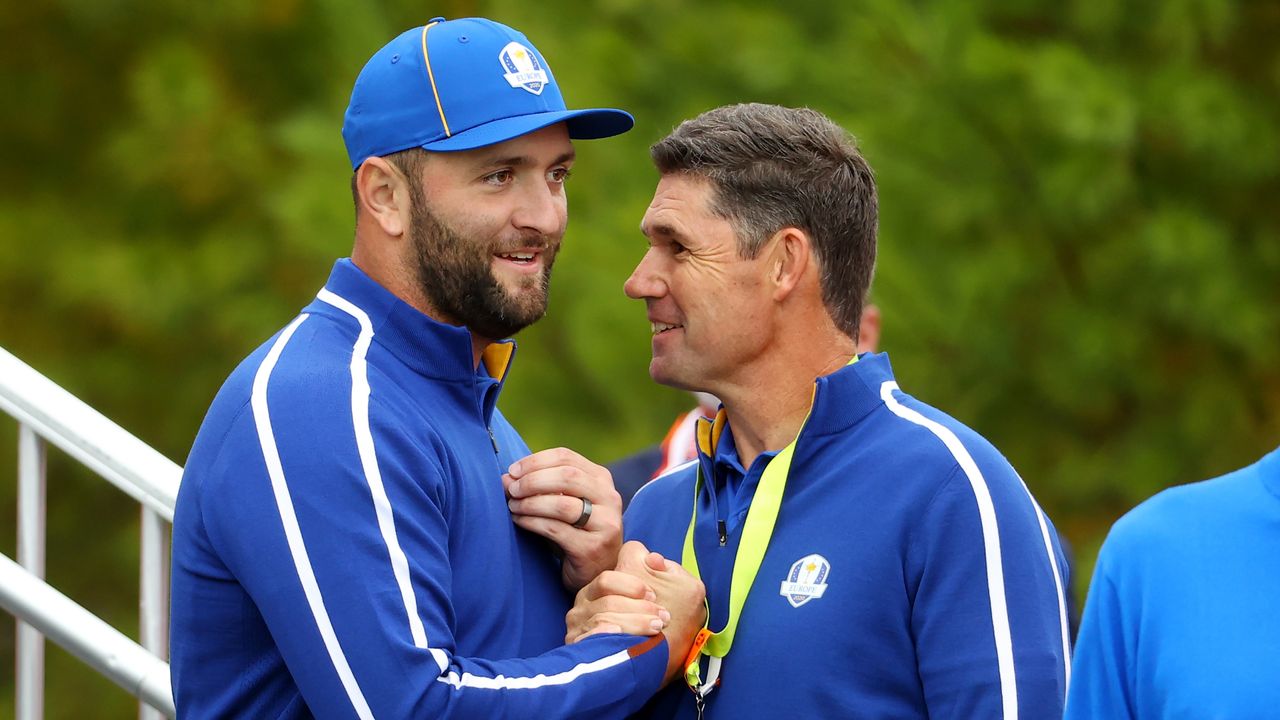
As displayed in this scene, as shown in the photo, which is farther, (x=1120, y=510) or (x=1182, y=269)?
(x=1120, y=510)

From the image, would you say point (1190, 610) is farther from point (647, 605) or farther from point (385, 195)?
point (385, 195)

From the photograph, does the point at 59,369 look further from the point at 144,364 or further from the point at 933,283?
the point at 933,283

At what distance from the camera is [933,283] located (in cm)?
721

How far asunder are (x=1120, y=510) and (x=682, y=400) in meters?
2.16

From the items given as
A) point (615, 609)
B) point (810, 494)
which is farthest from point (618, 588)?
point (810, 494)

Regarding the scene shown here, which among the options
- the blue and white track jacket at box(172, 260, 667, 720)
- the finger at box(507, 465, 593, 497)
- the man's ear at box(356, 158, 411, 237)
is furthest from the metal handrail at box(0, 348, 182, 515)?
the finger at box(507, 465, 593, 497)

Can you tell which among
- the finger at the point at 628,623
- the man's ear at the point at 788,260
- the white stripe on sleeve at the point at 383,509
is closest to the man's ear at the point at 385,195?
the white stripe on sleeve at the point at 383,509

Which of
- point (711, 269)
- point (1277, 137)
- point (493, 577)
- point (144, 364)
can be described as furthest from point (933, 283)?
point (144, 364)

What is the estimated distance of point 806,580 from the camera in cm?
257

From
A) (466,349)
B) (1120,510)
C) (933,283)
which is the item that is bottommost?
(1120,510)

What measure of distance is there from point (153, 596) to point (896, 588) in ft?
4.87

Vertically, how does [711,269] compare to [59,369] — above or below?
above

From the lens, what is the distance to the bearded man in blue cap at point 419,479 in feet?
7.59

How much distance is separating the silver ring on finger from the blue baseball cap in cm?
63
